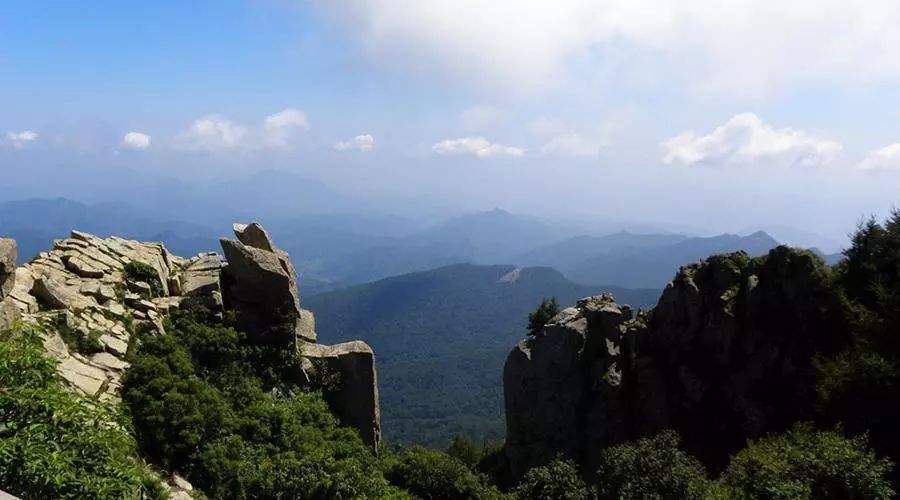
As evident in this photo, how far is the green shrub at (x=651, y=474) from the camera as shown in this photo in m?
16.9

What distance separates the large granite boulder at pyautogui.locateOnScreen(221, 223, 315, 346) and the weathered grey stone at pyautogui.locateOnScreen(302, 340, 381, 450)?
1714mm

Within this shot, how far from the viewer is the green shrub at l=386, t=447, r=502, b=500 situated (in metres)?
23.0

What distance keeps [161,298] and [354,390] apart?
33.8 ft

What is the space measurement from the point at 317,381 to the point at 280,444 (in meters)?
5.35

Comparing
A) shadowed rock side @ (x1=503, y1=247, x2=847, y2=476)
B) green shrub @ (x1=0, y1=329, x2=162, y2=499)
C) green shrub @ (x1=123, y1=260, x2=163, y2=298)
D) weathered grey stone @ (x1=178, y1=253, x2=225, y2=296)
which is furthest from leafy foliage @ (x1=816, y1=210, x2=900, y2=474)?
green shrub @ (x1=123, y1=260, x2=163, y2=298)

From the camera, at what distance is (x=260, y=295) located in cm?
2758

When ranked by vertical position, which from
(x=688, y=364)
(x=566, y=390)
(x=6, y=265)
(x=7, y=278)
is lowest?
(x=566, y=390)

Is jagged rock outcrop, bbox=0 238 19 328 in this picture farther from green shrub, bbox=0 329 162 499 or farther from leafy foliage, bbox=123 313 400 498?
green shrub, bbox=0 329 162 499

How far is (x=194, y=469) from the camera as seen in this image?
60.6 feet

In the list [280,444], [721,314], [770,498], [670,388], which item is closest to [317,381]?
[280,444]

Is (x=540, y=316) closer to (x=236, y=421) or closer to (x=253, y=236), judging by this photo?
(x=253, y=236)

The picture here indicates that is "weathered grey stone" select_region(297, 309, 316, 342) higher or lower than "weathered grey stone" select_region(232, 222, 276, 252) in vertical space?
lower

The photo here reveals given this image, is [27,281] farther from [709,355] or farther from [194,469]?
[709,355]

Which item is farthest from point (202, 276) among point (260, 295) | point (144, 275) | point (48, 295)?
point (48, 295)
